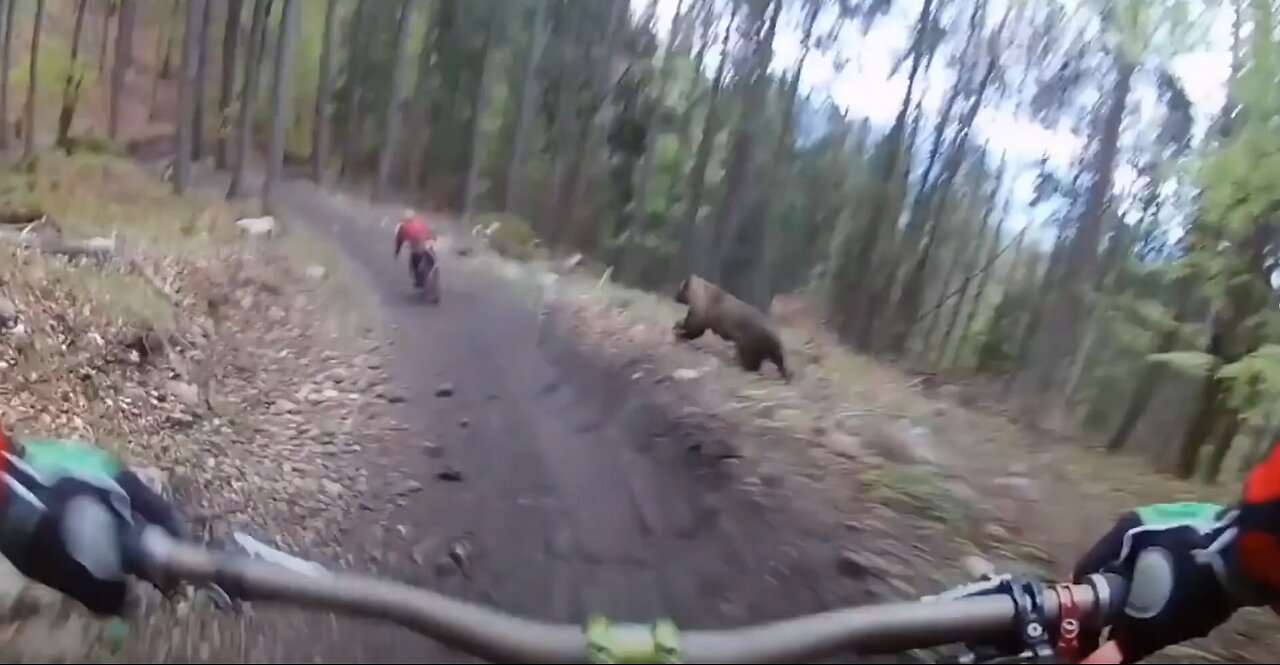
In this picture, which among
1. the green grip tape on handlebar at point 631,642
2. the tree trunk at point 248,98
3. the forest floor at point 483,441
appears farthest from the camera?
the tree trunk at point 248,98

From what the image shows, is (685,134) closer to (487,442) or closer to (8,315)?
(487,442)

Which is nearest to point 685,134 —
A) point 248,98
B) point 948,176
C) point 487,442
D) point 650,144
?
point 650,144

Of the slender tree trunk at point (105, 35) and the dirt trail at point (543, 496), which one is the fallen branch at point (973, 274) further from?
the slender tree trunk at point (105, 35)

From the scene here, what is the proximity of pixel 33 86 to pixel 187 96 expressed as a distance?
21 centimetres

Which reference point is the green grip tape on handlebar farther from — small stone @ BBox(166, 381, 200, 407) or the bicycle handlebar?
small stone @ BBox(166, 381, 200, 407)

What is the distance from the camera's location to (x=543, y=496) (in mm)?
1131

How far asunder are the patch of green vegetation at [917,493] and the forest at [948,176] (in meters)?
0.14

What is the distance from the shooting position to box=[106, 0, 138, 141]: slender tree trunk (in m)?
1.33

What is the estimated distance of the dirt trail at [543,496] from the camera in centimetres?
107

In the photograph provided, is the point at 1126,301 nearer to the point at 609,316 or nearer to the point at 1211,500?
the point at 1211,500

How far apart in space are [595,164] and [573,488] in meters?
0.38

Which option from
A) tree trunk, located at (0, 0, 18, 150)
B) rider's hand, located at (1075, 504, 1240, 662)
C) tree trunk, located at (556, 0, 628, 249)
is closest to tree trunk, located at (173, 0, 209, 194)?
tree trunk, located at (0, 0, 18, 150)

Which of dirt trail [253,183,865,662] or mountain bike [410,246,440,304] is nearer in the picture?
dirt trail [253,183,865,662]

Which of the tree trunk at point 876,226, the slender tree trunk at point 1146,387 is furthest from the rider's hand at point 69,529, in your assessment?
the slender tree trunk at point 1146,387
